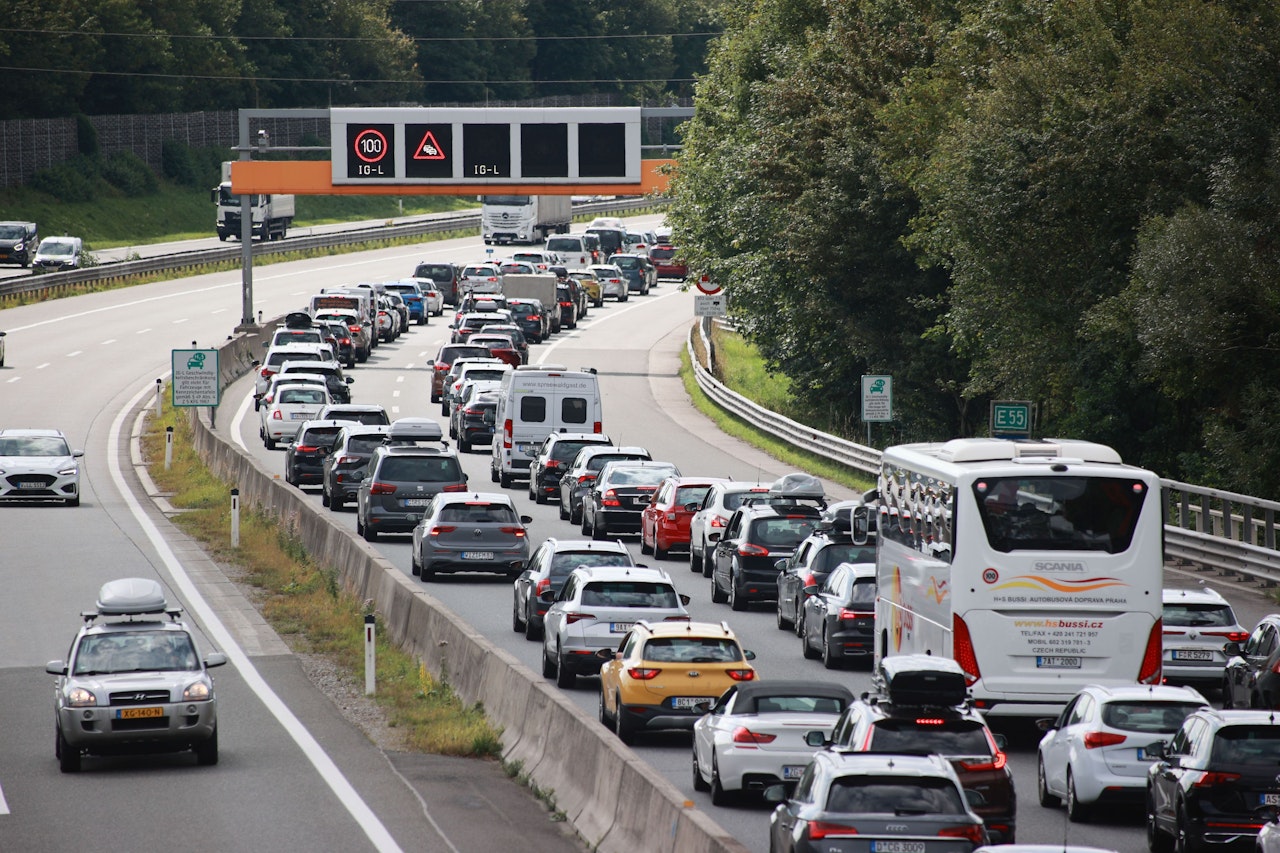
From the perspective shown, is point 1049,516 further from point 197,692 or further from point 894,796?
point 197,692

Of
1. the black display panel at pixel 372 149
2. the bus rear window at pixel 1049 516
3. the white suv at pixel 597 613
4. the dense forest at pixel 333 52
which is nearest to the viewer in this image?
the bus rear window at pixel 1049 516

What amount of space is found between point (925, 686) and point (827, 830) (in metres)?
3.12

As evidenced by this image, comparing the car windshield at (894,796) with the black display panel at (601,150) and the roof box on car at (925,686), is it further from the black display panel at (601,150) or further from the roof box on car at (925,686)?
the black display panel at (601,150)

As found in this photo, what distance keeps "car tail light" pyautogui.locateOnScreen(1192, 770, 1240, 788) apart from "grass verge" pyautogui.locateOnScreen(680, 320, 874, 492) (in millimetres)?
29206

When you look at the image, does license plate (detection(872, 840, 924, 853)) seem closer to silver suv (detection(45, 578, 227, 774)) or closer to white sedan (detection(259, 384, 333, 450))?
silver suv (detection(45, 578, 227, 774))

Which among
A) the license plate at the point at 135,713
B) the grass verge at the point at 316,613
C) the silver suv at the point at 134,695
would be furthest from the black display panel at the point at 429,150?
the license plate at the point at 135,713

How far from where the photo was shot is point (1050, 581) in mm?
19172

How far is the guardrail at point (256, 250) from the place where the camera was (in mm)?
84750

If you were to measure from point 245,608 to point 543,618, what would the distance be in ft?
21.3

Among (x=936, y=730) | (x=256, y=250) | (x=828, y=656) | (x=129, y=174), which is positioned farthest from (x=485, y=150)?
(x=129, y=174)

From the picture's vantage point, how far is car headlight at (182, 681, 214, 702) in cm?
1866

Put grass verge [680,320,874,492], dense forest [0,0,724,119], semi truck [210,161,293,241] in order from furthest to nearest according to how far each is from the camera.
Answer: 1. dense forest [0,0,724,119]
2. semi truck [210,161,293,241]
3. grass verge [680,320,874,492]

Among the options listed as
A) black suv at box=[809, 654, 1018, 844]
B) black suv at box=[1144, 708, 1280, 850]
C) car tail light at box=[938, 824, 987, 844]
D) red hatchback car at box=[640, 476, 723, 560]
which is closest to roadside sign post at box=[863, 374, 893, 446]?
red hatchback car at box=[640, 476, 723, 560]

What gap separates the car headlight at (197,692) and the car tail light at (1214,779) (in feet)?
30.2
